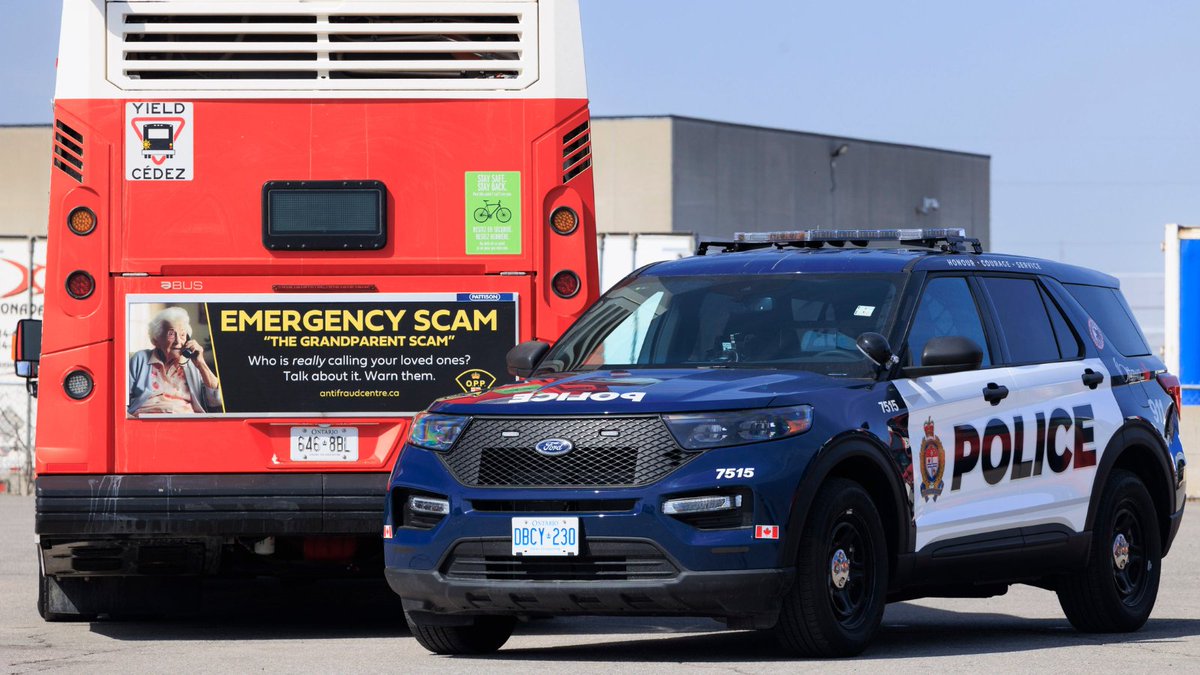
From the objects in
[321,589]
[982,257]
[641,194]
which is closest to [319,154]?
[321,589]

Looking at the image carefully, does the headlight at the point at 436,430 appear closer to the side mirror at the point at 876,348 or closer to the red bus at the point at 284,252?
the red bus at the point at 284,252

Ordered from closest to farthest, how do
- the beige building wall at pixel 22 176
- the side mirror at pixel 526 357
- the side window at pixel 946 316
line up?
the side window at pixel 946 316
the side mirror at pixel 526 357
the beige building wall at pixel 22 176

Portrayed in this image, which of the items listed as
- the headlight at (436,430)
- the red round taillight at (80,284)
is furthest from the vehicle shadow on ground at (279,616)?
the headlight at (436,430)

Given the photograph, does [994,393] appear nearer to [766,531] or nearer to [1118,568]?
[1118,568]

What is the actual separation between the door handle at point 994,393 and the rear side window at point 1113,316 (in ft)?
4.50

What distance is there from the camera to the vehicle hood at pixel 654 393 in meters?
8.60

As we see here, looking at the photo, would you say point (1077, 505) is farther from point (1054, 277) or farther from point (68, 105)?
point (68, 105)

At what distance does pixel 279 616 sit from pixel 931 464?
15.3 feet

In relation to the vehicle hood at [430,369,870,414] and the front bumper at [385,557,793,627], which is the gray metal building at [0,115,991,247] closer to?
the vehicle hood at [430,369,870,414]

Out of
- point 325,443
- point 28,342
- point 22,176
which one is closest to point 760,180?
point 22,176

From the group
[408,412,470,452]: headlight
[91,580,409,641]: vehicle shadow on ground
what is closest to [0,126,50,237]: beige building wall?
[91,580,409,641]: vehicle shadow on ground

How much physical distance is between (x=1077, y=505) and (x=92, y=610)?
5.25 meters

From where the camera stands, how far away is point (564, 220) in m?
10.9

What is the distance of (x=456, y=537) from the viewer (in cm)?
874
